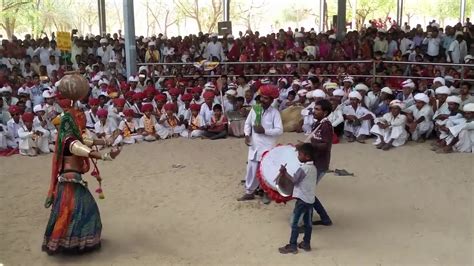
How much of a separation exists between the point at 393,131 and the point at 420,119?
53 cm

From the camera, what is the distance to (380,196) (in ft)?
20.5

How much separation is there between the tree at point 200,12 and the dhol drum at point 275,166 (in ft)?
79.6

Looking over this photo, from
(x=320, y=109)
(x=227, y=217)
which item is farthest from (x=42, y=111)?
(x=320, y=109)

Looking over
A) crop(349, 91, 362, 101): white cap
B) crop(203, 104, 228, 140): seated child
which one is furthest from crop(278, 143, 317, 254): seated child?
crop(203, 104, 228, 140): seated child

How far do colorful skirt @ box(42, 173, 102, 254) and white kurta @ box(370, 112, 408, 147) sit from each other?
17.8ft

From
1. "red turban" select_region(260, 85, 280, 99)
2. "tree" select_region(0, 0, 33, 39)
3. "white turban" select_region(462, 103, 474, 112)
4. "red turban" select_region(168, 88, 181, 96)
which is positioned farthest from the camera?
"tree" select_region(0, 0, 33, 39)

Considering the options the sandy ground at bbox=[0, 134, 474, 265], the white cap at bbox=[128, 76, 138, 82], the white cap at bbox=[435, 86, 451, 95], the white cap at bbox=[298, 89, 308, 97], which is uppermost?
the white cap at bbox=[128, 76, 138, 82]

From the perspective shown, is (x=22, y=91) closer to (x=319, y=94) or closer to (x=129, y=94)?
(x=129, y=94)

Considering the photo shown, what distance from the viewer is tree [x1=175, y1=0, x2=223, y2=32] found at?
1147 inches

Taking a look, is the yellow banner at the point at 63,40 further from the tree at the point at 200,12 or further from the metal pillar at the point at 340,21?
the tree at the point at 200,12

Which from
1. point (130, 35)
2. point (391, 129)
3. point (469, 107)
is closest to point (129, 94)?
point (130, 35)

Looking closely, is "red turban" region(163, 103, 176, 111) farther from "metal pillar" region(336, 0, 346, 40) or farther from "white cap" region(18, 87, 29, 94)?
"metal pillar" region(336, 0, 346, 40)

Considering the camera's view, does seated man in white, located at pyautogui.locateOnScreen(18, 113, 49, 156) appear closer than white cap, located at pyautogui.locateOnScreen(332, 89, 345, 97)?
Yes

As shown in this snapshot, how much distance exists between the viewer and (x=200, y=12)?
96.7 feet
